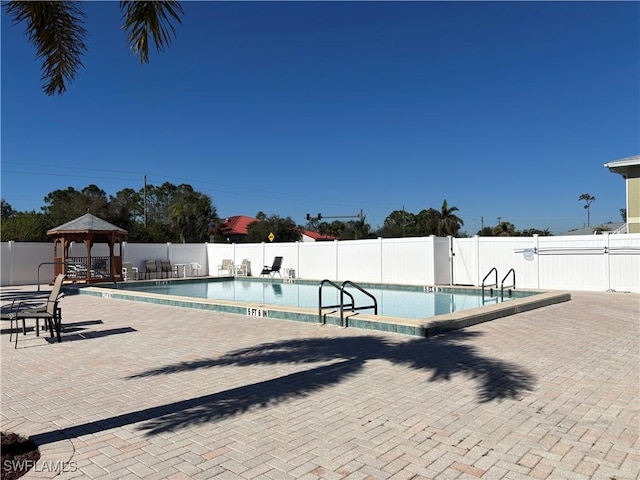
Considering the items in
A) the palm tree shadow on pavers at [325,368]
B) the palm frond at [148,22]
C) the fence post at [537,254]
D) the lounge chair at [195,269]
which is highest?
the palm frond at [148,22]

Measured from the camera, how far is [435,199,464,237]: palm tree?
62.7 metres

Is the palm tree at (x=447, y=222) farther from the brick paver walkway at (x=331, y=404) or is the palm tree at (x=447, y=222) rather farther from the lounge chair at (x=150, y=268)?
the brick paver walkway at (x=331, y=404)

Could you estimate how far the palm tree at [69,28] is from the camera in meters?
4.55

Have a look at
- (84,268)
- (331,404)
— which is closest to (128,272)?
(84,268)

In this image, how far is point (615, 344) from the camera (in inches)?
268

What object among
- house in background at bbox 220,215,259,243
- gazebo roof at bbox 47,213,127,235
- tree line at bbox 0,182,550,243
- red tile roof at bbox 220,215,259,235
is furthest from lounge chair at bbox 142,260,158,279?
red tile roof at bbox 220,215,259,235

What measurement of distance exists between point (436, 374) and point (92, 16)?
570cm

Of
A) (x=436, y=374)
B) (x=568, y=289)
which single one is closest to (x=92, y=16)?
(x=436, y=374)

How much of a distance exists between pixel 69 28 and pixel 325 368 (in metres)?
4.91

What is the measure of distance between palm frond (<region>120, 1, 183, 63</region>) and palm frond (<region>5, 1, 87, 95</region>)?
0.70 meters

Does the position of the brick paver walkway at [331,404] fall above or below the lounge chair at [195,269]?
below

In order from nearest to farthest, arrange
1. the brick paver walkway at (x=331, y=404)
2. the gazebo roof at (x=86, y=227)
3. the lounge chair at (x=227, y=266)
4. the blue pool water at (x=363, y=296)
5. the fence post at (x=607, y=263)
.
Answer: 1. the brick paver walkway at (x=331, y=404)
2. the blue pool water at (x=363, y=296)
3. the fence post at (x=607, y=263)
4. the gazebo roof at (x=86, y=227)
5. the lounge chair at (x=227, y=266)

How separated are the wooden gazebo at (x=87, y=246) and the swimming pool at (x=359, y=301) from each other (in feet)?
4.81

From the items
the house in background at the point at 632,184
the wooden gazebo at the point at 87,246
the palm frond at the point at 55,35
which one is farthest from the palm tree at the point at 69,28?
the house in background at the point at 632,184
